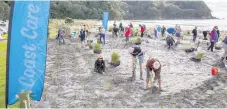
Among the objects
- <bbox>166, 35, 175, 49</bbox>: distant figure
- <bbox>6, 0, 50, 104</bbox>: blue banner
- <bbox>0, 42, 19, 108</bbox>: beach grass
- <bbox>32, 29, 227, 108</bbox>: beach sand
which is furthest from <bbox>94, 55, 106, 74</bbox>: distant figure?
<bbox>166, 35, 175, 49</bbox>: distant figure

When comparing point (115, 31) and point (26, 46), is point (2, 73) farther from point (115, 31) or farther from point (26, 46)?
point (115, 31)

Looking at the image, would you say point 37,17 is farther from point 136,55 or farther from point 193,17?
point 193,17

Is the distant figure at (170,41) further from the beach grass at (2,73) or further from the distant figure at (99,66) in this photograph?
the beach grass at (2,73)

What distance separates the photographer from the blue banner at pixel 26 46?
342 inches

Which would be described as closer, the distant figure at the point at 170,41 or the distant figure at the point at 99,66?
the distant figure at the point at 99,66

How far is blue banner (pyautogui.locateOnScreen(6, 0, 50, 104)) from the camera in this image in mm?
8680

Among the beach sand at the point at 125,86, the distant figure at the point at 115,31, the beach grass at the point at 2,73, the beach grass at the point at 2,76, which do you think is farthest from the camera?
the distant figure at the point at 115,31

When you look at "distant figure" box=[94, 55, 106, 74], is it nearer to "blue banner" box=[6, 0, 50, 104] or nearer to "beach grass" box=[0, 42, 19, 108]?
"beach grass" box=[0, 42, 19, 108]

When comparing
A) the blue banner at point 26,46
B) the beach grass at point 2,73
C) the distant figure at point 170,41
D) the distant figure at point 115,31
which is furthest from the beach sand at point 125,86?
the distant figure at point 115,31

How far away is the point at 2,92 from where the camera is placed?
12.9 m

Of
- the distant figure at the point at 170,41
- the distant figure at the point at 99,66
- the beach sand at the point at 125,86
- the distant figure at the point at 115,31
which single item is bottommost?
the beach sand at the point at 125,86

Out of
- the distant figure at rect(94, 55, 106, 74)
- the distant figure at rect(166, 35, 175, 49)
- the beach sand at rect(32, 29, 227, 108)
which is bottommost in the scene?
the beach sand at rect(32, 29, 227, 108)

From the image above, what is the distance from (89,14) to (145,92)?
63.4m

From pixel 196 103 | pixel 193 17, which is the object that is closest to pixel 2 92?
pixel 196 103
